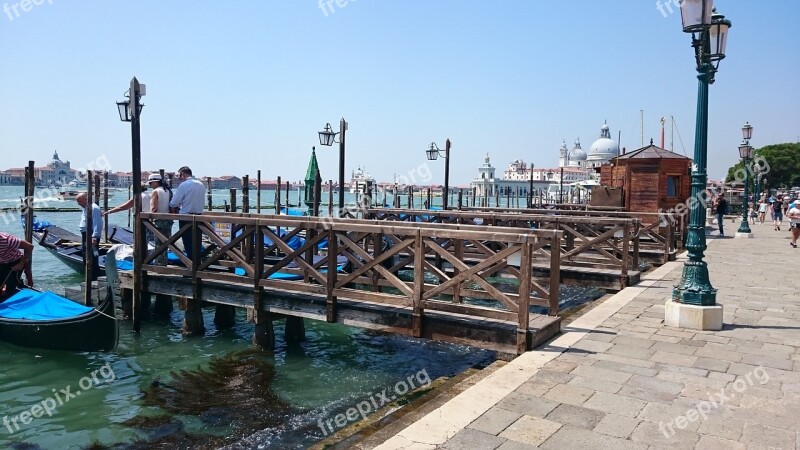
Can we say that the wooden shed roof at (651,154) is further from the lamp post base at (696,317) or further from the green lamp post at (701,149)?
the lamp post base at (696,317)

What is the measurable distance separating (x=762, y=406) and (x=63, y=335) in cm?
750

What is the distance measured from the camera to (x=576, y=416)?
382 cm

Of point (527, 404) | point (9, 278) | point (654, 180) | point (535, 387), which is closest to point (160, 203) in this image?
point (9, 278)

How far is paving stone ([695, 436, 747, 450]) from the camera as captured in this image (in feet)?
11.1

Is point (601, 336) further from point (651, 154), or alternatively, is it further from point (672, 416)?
point (651, 154)

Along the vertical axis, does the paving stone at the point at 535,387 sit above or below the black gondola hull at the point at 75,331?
above

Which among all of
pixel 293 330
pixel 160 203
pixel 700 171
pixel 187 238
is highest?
pixel 700 171

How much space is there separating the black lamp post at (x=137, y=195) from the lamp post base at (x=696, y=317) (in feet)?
23.8

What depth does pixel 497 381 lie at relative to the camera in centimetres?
455

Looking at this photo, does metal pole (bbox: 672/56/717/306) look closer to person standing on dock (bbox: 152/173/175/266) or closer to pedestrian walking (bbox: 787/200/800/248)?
person standing on dock (bbox: 152/173/175/266)

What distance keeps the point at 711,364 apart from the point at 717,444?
1.75 metres

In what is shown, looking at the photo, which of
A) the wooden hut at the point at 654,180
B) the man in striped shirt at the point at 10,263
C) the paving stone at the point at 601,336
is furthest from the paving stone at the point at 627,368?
the wooden hut at the point at 654,180

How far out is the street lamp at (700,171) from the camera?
6.25 metres

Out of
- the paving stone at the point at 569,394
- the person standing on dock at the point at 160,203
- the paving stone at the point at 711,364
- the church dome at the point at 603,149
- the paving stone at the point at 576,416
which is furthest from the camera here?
the church dome at the point at 603,149
